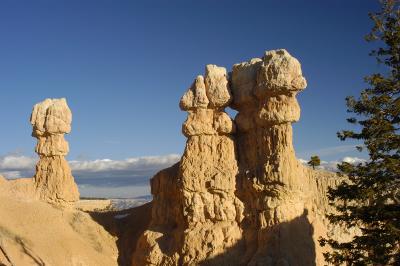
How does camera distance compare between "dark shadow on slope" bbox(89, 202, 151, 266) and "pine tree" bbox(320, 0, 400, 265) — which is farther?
"dark shadow on slope" bbox(89, 202, 151, 266)

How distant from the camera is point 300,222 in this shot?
88.1 feet

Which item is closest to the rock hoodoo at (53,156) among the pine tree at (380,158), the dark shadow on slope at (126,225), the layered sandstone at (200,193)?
the dark shadow on slope at (126,225)

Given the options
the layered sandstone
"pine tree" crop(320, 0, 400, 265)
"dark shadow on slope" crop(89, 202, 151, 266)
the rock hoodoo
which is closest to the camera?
"pine tree" crop(320, 0, 400, 265)

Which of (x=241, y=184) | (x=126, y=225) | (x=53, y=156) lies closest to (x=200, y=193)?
(x=241, y=184)

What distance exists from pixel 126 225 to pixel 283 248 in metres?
13.1

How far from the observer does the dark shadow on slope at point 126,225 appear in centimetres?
3300

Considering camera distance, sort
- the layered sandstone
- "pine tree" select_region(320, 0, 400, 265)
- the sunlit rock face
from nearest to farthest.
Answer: "pine tree" select_region(320, 0, 400, 265)
the sunlit rock face
the layered sandstone

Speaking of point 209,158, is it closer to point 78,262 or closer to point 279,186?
point 279,186

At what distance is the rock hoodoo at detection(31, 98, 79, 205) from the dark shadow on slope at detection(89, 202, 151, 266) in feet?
9.05

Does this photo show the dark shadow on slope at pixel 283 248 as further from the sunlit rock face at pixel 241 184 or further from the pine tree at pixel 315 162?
the pine tree at pixel 315 162

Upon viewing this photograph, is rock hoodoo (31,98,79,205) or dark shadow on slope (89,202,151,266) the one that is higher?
rock hoodoo (31,98,79,205)

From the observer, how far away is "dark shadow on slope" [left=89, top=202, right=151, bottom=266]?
108ft

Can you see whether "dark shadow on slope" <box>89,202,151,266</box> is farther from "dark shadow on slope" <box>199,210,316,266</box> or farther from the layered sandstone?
"dark shadow on slope" <box>199,210,316,266</box>

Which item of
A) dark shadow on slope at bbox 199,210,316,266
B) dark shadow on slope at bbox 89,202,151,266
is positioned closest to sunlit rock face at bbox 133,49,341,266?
dark shadow on slope at bbox 199,210,316,266
